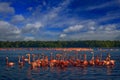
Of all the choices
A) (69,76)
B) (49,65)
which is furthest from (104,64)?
(69,76)

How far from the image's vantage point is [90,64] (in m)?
59.2

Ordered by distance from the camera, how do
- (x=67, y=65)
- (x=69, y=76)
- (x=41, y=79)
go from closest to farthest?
(x=41, y=79) → (x=69, y=76) → (x=67, y=65)

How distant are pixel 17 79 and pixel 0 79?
238 cm

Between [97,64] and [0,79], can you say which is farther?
[97,64]

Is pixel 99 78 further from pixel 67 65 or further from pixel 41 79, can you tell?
pixel 67 65

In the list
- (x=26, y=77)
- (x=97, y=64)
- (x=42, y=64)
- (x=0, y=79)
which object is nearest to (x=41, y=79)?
(x=26, y=77)

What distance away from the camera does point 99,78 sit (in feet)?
134

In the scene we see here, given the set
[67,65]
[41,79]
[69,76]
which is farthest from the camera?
[67,65]

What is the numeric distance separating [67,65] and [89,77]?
16.0 meters

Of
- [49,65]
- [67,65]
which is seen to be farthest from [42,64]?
[67,65]

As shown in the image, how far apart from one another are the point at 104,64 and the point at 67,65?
7.70 m

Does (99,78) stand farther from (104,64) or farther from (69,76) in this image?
(104,64)

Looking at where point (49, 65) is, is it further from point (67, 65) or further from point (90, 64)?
point (90, 64)

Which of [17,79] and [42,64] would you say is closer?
[17,79]
